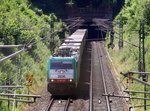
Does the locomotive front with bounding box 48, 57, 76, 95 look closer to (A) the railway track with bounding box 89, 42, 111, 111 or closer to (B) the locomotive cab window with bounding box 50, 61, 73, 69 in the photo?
(B) the locomotive cab window with bounding box 50, 61, 73, 69

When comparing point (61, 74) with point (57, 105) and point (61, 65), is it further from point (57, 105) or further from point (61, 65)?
point (57, 105)

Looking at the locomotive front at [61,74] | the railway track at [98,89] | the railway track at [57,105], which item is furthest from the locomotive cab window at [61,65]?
the railway track at [98,89]

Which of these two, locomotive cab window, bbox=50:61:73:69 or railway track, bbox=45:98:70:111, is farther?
locomotive cab window, bbox=50:61:73:69

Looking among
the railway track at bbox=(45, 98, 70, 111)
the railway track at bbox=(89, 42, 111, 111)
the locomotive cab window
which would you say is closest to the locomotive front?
the locomotive cab window

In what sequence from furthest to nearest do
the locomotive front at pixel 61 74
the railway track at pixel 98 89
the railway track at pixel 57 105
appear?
the locomotive front at pixel 61 74 < the railway track at pixel 98 89 < the railway track at pixel 57 105

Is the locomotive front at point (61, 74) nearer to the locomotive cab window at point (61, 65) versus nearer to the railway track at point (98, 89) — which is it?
the locomotive cab window at point (61, 65)

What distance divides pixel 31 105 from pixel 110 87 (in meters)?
6.97

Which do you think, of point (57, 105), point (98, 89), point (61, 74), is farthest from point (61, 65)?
point (98, 89)

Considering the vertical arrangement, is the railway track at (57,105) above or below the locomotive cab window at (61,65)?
below

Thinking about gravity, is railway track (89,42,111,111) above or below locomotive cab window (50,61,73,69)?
below

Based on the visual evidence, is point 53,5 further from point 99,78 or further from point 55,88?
point 55,88

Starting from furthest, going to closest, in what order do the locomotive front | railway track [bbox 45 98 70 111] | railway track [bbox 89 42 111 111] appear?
the locomotive front < railway track [bbox 89 42 111 111] < railway track [bbox 45 98 70 111]

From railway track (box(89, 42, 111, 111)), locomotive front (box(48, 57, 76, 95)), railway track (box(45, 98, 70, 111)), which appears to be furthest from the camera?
locomotive front (box(48, 57, 76, 95))

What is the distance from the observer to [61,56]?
21172 mm
